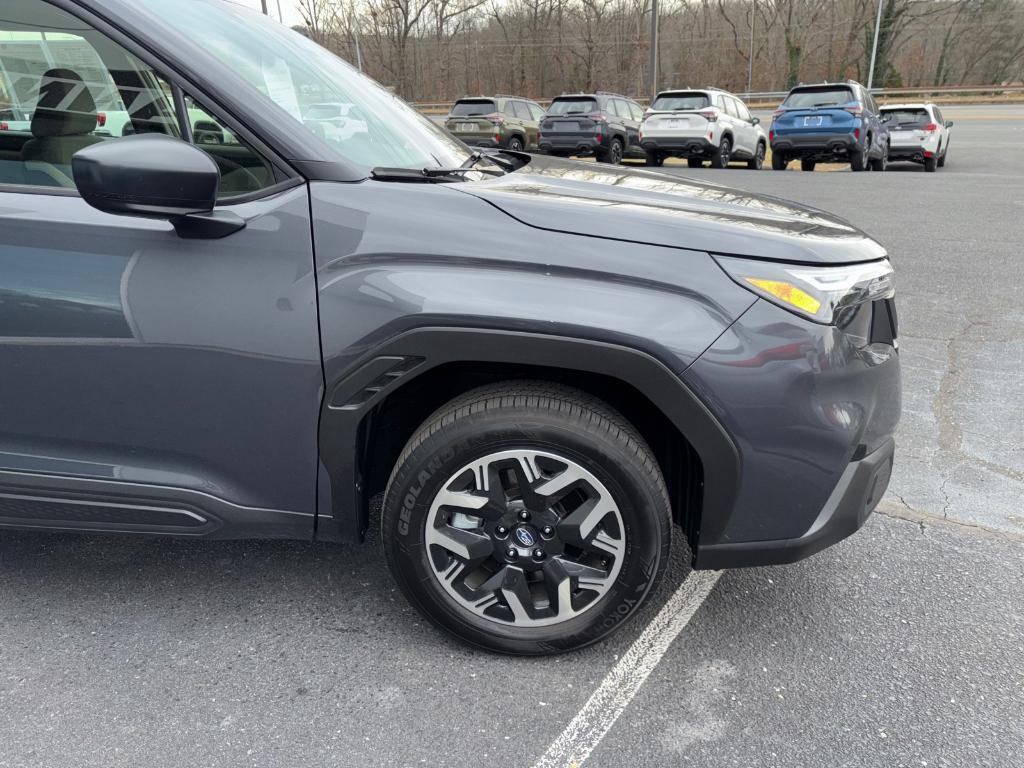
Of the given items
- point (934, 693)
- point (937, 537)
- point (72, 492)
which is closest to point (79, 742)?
point (72, 492)

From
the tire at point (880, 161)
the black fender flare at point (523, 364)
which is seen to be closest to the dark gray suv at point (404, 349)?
the black fender flare at point (523, 364)

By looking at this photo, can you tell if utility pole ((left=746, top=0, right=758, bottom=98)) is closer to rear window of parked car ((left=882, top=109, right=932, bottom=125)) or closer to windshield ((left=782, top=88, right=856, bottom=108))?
rear window of parked car ((left=882, top=109, right=932, bottom=125))

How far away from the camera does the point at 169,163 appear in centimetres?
180

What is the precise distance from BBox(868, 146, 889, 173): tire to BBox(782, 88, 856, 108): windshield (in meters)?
1.81

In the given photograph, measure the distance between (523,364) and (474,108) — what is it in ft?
61.5

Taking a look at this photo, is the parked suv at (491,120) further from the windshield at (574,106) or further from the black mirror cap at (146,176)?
the black mirror cap at (146,176)

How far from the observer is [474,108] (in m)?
19.4

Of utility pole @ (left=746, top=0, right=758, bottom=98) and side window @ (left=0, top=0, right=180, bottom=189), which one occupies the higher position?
utility pole @ (left=746, top=0, right=758, bottom=98)

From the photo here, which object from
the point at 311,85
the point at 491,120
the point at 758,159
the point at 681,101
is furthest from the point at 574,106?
the point at 311,85

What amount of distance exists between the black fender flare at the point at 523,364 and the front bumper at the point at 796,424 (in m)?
0.04

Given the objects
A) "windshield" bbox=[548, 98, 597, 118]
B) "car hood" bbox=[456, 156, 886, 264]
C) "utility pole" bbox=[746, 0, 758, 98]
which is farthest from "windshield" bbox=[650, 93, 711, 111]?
"utility pole" bbox=[746, 0, 758, 98]

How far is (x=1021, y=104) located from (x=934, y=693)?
44.1 metres

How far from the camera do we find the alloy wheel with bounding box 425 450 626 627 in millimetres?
2045

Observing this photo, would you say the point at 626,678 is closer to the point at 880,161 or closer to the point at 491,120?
the point at 880,161
